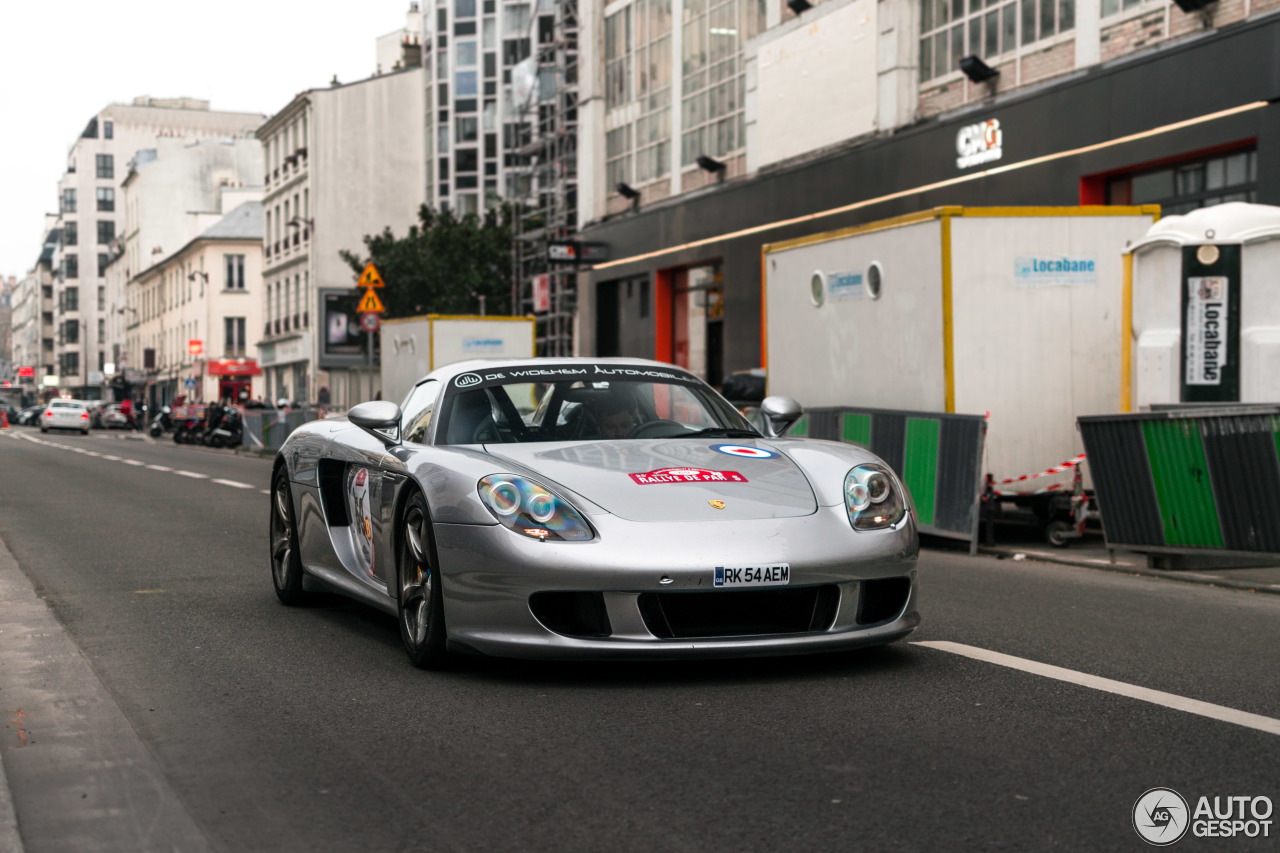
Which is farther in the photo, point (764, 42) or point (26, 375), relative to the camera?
point (26, 375)

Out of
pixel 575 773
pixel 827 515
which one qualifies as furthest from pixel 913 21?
pixel 575 773

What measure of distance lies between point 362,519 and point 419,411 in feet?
1.74

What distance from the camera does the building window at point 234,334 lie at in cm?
8676

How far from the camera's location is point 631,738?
4.72m

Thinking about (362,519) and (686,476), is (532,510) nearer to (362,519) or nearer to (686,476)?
(686,476)

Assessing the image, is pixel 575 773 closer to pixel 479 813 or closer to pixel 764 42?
pixel 479 813

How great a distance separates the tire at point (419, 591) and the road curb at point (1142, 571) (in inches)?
210

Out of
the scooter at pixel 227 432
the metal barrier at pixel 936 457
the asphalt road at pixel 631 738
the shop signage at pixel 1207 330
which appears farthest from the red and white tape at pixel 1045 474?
the scooter at pixel 227 432

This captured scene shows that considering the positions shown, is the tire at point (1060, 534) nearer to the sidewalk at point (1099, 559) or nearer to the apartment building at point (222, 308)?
the sidewalk at point (1099, 559)

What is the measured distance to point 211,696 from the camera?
5617 millimetres

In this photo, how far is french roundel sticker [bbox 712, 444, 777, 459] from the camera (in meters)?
6.29

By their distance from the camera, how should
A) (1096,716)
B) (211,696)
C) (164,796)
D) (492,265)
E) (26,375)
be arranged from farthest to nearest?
(26,375) → (492,265) → (211,696) → (1096,716) → (164,796)

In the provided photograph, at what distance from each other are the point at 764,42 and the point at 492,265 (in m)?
22.9

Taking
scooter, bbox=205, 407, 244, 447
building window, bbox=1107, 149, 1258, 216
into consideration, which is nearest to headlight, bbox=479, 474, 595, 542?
→ building window, bbox=1107, 149, 1258, 216
